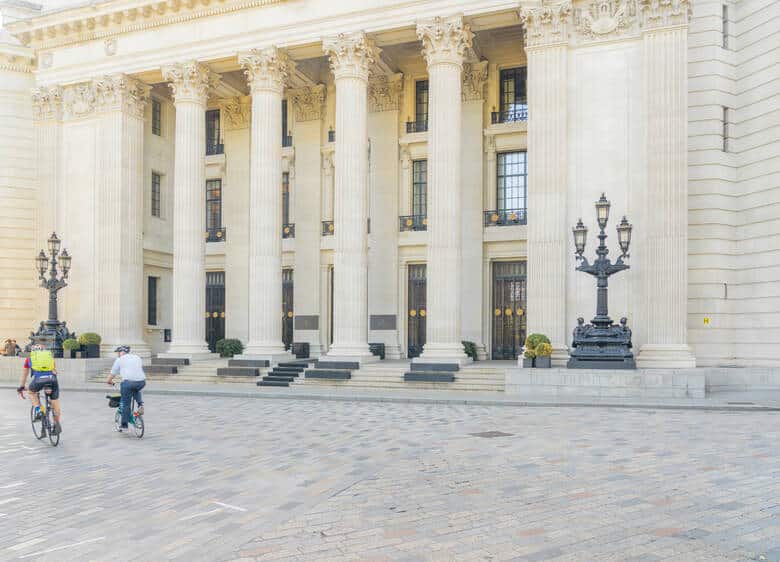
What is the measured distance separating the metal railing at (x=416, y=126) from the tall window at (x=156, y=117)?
12622mm

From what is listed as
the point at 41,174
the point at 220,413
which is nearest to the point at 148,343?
the point at 41,174

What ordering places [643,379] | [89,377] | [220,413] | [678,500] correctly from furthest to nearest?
1. [89,377]
2. [643,379]
3. [220,413]
4. [678,500]

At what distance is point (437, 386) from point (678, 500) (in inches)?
635

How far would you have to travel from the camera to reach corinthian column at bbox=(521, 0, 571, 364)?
2483 centimetres

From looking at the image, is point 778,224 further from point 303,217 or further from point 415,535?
point 415,535

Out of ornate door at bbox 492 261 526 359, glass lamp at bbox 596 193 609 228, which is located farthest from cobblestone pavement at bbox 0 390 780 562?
ornate door at bbox 492 261 526 359

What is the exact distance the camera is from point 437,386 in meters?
24.6

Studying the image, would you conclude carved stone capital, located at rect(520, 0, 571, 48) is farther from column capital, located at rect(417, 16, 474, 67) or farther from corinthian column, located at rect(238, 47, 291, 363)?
corinthian column, located at rect(238, 47, 291, 363)

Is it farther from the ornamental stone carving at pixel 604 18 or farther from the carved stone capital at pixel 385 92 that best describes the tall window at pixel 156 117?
the ornamental stone carving at pixel 604 18

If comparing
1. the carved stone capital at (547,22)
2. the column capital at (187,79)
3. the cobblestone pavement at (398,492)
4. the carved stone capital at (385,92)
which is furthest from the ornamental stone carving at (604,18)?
the column capital at (187,79)

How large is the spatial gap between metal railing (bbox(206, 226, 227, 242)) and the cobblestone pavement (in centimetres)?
2062

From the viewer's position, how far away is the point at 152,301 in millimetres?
35562

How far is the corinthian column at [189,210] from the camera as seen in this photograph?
99.7 ft

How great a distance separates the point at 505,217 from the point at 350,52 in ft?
30.3
